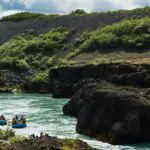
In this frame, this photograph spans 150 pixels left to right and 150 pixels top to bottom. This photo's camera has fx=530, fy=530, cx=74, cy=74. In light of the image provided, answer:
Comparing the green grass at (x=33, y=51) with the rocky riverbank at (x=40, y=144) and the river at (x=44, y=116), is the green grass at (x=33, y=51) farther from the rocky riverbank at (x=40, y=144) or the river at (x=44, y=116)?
the rocky riverbank at (x=40, y=144)

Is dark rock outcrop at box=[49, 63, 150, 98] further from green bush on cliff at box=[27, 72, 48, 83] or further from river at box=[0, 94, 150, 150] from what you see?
green bush on cliff at box=[27, 72, 48, 83]

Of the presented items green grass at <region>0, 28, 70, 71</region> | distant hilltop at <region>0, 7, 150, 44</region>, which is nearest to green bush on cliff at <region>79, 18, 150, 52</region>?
green grass at <region>0, 28, 70, 71</region>

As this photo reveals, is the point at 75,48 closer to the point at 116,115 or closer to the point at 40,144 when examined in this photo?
the point at 116,115

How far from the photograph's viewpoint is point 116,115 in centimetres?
5428

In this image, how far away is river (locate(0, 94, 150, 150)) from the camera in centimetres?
5447

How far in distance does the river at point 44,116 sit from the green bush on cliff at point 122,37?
2179cm

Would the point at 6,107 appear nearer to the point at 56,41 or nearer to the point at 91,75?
the point at 91,75

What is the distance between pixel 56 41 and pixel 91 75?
49.9 m

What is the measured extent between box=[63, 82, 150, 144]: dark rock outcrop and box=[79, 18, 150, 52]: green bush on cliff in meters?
61.1

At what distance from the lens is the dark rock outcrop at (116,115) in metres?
52.6

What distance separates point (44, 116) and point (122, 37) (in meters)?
54.6

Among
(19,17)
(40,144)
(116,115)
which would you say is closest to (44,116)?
(116,115)

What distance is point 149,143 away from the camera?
172 feet

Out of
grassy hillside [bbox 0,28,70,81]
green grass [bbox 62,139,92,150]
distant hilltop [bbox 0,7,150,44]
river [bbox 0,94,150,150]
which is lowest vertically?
river [bbox 0,94,150,150]
